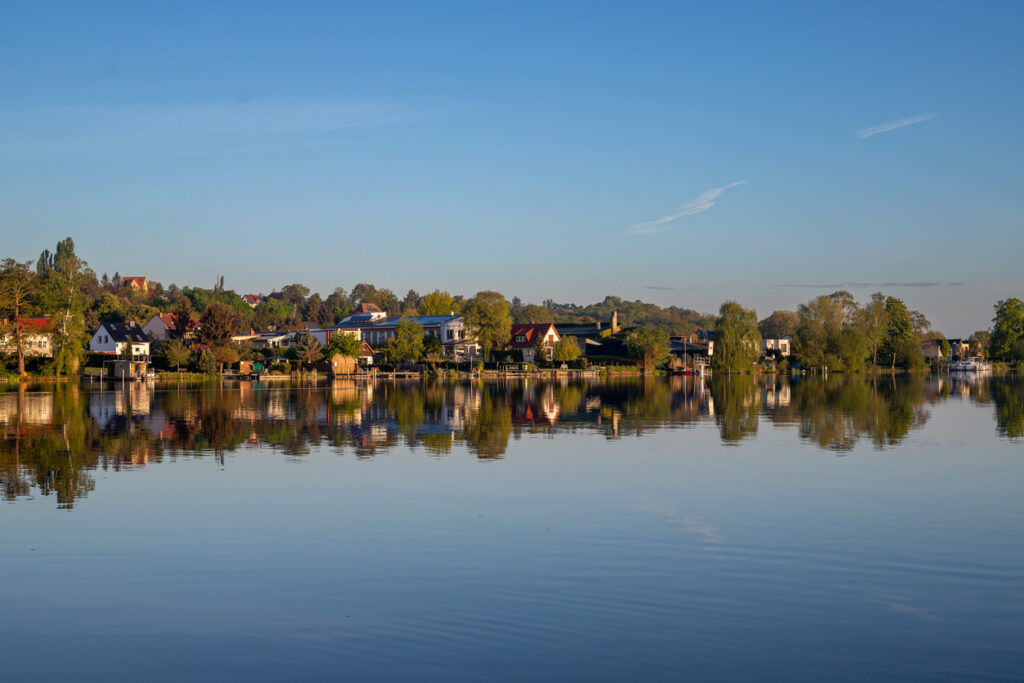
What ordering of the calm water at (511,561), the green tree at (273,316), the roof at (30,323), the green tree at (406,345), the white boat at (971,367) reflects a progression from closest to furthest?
the calm water at (511,561) < the roof at (30,323) < the green tree at (406,345) < the white boat at (971,367) < the green tree at (273,316)

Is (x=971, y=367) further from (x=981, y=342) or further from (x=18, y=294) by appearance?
(x=18, y=294)

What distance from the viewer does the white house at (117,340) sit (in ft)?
318

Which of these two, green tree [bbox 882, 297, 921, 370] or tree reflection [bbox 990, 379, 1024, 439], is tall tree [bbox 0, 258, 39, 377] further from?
Result: green tree [bbox 882, 297, 921, 370]

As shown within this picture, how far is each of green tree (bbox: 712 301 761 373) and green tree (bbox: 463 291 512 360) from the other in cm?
2924

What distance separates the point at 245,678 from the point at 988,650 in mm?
6793

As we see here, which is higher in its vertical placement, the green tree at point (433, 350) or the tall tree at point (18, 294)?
the tall tree at point (18, 294)

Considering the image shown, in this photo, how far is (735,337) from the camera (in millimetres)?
111188

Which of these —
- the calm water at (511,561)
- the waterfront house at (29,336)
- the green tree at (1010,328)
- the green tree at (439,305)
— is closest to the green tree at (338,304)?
the green tree at (439,305)

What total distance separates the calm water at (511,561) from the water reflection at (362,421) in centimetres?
35

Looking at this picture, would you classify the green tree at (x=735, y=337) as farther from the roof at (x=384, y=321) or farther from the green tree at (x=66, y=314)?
the green tree at (x=66, y=314)

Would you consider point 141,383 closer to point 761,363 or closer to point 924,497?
point 924,497

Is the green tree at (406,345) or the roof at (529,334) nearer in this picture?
the green tree at (406,345)

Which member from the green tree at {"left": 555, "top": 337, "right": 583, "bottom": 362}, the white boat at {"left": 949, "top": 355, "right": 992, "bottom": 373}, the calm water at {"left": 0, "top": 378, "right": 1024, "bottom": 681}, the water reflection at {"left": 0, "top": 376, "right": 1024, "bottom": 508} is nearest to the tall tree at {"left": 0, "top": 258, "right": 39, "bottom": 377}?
the water reflection at {"left": 0, "top": 376, "right": 1024, "bottom": 508}

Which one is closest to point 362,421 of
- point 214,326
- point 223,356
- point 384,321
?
point 223,356
